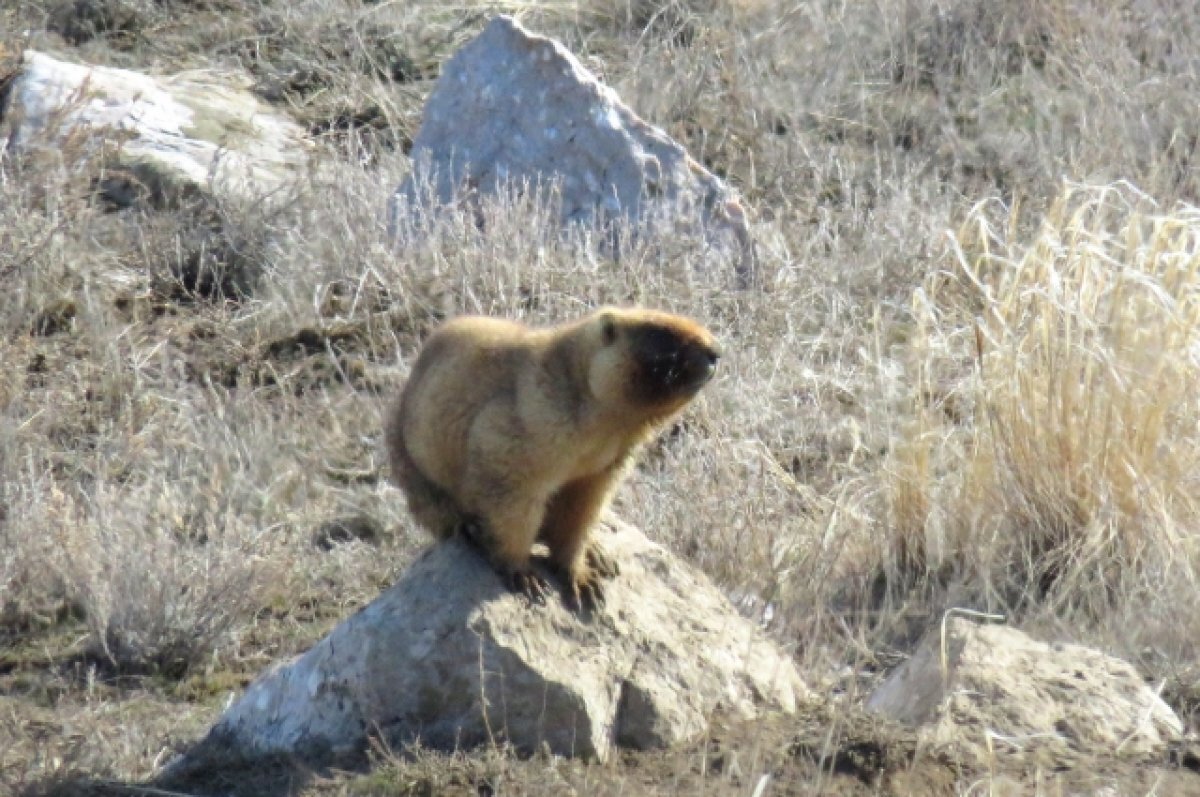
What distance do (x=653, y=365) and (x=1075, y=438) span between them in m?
2.48

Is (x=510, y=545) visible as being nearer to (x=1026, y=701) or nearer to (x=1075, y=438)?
(x=1026, y=701)

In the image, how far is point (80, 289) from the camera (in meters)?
9.88

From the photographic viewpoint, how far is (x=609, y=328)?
16.4ft

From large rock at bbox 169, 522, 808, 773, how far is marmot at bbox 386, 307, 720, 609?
0.13 metres

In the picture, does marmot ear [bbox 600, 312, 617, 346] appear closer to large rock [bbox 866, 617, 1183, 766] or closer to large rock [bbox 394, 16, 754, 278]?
large rock [bbox 866, 617, 1183, 766]

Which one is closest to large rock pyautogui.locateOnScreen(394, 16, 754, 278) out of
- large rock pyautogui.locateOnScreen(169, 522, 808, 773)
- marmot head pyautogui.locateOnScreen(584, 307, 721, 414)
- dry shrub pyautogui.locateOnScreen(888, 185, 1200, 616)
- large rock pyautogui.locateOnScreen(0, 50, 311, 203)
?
large rock pyautogui.locateOnScreen(0, 50, 311, 203)

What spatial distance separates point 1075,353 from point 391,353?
3946 millimetres

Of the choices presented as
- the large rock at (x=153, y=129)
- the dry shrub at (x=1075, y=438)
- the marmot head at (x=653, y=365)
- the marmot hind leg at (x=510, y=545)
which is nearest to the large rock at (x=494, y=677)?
the marmot hind leg at (x=510, y=545)

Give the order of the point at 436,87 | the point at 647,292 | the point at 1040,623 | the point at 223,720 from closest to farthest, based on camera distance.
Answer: the point at 223,720
the point at 1040,623
the point at 647,292
the point at 436,87

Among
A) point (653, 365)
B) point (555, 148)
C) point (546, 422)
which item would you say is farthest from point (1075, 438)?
point (555, 148)

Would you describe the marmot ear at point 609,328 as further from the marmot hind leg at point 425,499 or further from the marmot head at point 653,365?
the marmot hind leg at point 425,499

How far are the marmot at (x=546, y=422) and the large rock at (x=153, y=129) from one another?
5186 mm

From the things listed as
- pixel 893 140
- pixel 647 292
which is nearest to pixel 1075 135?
pixel 893 140

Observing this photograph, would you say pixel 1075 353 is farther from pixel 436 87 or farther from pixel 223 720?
pixel 436 87
